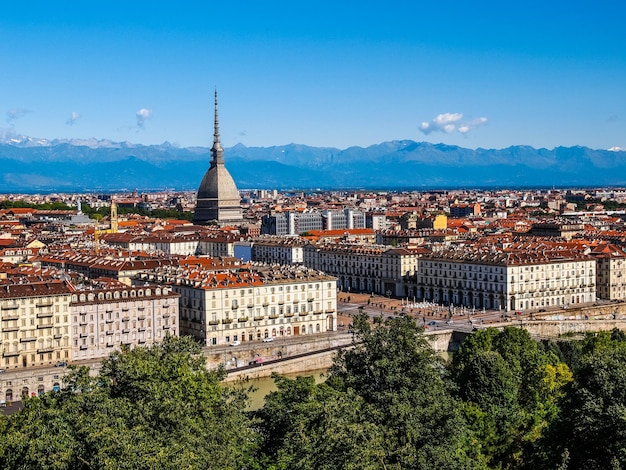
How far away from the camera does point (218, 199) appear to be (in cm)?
13825

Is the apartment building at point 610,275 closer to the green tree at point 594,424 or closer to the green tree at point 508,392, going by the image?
the green tree at point 508,392

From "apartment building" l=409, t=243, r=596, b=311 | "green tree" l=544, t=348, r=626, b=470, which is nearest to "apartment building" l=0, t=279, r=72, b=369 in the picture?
"green tree" l=544, t=348, r=626, b=470

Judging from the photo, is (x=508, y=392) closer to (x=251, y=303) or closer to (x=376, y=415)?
(x=376, y=415)

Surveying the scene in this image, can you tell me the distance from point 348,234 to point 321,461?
299 feet

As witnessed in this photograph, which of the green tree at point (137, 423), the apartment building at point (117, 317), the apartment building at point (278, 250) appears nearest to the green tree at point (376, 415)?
the green tree at point (137, 423)

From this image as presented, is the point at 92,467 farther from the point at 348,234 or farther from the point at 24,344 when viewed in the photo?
the point at 348,234

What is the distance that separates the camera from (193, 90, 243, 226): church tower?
138250mm

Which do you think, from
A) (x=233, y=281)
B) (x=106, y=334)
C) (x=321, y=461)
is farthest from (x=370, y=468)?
(x=233, y=281)

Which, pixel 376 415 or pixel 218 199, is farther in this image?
pixel 218 199

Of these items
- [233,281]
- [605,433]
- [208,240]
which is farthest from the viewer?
[208,240]

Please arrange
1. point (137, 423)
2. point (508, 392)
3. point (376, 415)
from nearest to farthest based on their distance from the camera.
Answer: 1. point (137, 423)
2. point (376, 415)
3. point (508, 392)

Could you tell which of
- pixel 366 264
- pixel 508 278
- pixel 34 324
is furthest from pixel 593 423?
pixel 366 264

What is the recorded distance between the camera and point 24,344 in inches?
1908

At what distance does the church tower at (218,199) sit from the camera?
5443 inches
